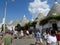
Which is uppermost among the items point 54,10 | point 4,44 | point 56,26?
point 54,10

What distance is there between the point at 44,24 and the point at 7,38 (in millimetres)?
48189

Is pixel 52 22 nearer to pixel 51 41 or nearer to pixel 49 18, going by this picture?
pixel 49 18

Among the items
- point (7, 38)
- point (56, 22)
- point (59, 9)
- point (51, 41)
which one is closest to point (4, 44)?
point (7, 38)

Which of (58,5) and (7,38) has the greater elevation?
(58,5)

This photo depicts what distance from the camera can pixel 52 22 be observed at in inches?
2180

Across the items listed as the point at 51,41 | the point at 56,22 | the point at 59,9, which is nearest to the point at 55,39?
the point at 51,41

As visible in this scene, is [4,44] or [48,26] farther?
[48,26]

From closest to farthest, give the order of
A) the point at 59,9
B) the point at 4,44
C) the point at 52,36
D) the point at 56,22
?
1. the point at 4,44
2. the point at 52,36
3. the point at 56,22
4. the point at 59,9

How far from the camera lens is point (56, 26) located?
55031 mm

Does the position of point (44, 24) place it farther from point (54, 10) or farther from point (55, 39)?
point (55, 39)

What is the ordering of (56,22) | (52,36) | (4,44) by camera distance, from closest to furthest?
(4,44) < (52,36) < (56,22)

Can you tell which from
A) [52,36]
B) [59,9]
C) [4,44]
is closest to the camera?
[4,44]

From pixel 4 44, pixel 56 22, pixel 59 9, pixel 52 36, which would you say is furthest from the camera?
pixel 59 9

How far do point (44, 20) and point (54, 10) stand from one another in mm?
7626
